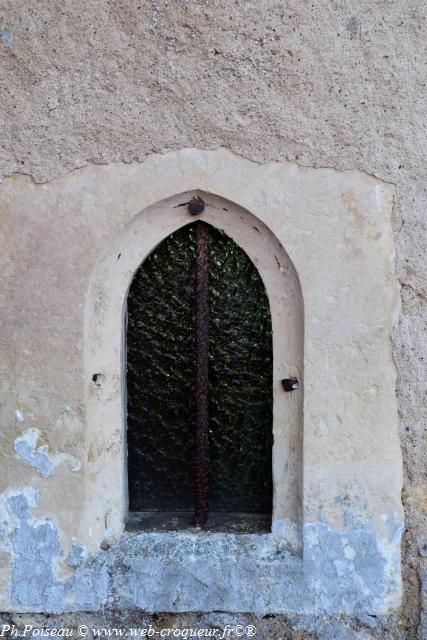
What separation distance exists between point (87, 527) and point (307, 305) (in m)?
1.07

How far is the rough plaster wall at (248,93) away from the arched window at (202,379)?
415mm

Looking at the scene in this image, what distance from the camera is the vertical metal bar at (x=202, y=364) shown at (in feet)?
6.39

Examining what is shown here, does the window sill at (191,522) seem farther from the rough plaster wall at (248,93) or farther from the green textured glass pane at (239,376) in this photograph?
the rough plaster wall at (248,93)

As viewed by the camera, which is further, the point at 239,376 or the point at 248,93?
the point at 239,376

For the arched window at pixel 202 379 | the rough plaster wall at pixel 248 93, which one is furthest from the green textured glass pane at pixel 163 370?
the rough plaster wall at pixel 248 93

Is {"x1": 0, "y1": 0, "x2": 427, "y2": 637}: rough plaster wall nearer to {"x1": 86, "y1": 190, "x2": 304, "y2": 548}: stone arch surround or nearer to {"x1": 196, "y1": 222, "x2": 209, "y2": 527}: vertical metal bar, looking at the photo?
{"x1": 86, "y1": 190, "x2": 304, "y2": 548}: stone arch surround

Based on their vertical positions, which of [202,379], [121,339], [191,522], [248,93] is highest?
[248,93]

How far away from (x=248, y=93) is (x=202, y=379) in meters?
1.00

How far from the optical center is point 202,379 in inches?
77.1

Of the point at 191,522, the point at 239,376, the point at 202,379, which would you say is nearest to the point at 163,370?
the point at 202,379

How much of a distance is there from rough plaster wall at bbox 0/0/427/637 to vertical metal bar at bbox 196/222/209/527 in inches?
14.9

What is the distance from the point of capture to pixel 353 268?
176 cm

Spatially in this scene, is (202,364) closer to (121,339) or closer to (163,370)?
(163,370)

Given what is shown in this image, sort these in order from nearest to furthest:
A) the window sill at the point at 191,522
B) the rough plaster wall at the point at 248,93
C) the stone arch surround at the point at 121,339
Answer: the rough plaster wall at the point at 248,93
the stone arch surround at the point at 121,339
the window sill at the point at 191,522
